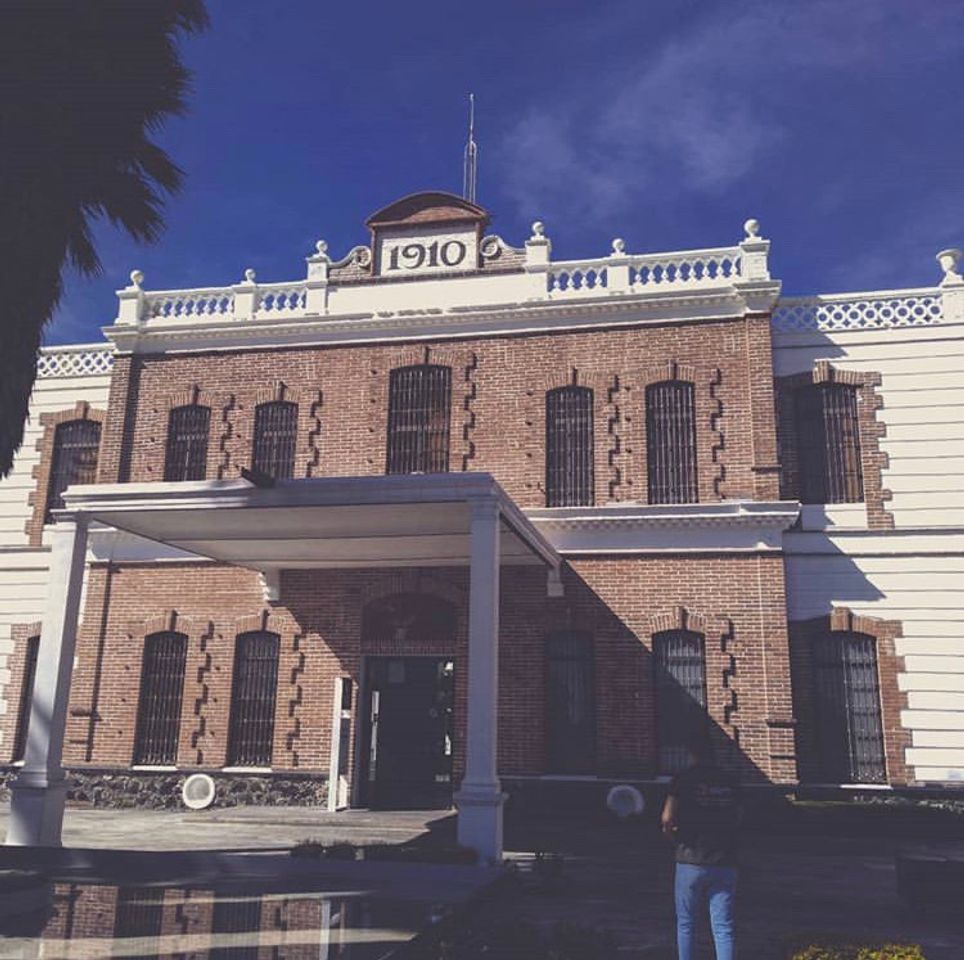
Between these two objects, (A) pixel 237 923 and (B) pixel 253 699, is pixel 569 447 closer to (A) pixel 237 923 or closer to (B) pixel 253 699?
(B) pixel 253 699

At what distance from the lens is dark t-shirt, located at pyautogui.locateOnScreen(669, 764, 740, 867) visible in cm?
620

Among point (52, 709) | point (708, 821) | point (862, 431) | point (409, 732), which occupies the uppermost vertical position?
point (862, 431)

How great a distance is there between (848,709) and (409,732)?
286 inches

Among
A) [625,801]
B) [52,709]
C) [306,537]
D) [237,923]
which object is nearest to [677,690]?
[625,801]

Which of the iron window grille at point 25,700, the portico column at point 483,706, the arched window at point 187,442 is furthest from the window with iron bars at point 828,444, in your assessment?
the iron window grille at point 25,700

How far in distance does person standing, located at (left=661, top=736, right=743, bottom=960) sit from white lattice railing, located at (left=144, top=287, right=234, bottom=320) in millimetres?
15055

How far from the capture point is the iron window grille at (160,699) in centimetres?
1697

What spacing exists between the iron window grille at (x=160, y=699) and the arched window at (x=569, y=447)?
24.2ft

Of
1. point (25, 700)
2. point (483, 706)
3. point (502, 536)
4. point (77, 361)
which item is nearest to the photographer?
point (483, 706)

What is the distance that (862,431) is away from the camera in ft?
52.8

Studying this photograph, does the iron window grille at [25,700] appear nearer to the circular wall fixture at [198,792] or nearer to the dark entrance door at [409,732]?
the circular wall fixture at [198,792]

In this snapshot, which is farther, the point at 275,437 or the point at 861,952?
the point at 275,437

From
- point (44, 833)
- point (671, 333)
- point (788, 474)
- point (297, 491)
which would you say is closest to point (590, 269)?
point (671, 333)

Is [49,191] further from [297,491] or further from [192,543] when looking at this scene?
[192,543]
